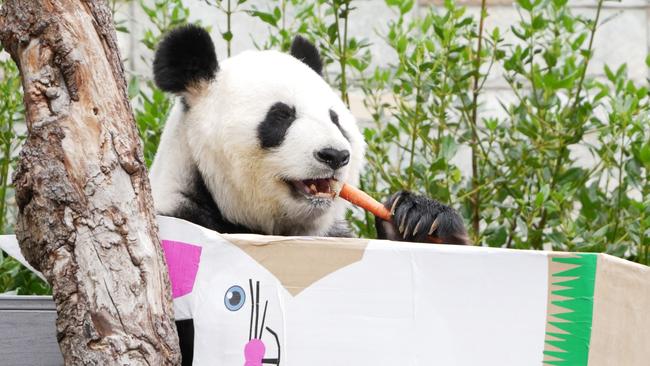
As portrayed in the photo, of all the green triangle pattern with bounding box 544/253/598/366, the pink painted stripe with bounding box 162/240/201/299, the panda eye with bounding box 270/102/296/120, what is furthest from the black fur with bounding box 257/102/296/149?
the green triangle pattern with bounding box 544/253/598/366

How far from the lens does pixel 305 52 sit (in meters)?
2.74

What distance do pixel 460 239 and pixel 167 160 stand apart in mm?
708

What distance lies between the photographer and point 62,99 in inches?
67.1

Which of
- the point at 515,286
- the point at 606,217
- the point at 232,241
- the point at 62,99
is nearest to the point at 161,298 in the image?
the point at 232,241

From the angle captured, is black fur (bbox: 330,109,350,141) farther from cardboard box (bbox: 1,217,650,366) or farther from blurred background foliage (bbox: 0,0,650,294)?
cardboard box (bbox: 1,217,650,366)

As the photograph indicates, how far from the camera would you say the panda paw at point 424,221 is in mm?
2312

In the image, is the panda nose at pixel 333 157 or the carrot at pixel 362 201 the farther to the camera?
the carrot at pixel 362 201

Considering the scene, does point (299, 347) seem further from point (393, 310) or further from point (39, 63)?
point (39, 63)

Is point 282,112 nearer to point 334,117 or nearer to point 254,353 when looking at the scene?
point 334,117

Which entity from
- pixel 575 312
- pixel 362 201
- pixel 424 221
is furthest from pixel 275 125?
pixel 575 312

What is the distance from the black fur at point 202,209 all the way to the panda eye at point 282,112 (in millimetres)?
226

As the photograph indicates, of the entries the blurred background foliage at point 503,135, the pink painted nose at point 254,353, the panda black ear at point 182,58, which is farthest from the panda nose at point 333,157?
the blurred background foliage at point 503,135

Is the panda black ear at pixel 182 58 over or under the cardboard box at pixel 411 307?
over

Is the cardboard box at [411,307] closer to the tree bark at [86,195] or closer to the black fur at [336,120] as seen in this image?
the tree bark at [86,195]
